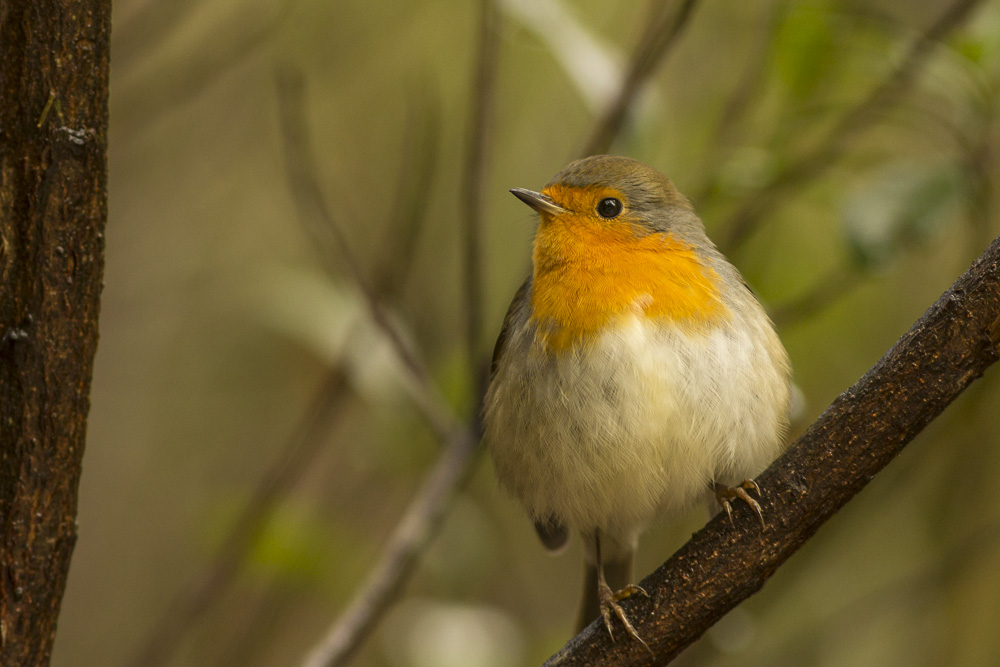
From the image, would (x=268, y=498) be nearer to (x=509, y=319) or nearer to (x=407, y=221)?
(x=509, y=319)

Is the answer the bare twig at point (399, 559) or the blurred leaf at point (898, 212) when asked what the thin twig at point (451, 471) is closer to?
the bare twig at point (399, 559)

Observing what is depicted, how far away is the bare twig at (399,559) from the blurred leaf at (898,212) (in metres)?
1.26

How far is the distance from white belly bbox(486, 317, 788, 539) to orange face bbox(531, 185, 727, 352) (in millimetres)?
52

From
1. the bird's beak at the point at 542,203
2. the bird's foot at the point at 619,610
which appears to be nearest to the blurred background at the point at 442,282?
the bird's beak at the point at 542,203

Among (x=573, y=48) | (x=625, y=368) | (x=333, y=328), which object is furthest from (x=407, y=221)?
(x=625, y=368)

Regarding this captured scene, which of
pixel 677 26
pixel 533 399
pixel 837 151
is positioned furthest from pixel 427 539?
pixel 837 151

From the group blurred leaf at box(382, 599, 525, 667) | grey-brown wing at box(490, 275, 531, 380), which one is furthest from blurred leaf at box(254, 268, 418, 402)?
blurred leaf at box(382, 599, 525, 667)

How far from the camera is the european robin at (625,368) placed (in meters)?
2.29

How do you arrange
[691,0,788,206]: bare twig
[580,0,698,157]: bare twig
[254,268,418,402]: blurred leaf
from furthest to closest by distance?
[254,268,418,402]: blurred leaf < [691,0,788,206]: bare twig < [580,0,698,157]: bare twig

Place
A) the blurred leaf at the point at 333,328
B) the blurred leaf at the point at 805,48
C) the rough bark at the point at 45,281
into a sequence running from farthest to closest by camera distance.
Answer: the blurred leaf at the point at 333,328 → the blurred leaf at the point at 805,48 → the rough bark at the point at 45,281

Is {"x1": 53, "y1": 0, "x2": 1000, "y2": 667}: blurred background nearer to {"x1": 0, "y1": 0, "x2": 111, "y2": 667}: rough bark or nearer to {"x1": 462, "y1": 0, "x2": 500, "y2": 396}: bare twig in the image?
{"x1": 462, "y1": 0, "x2": 500, "y2": 396}: bare twig

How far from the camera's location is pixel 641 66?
257 cm

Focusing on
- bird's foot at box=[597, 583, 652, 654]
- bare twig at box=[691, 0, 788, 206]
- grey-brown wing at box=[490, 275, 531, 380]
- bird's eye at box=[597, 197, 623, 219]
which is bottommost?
bird's foot at box=[597, 583, 652, 654]

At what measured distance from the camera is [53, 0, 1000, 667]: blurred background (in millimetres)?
2951
